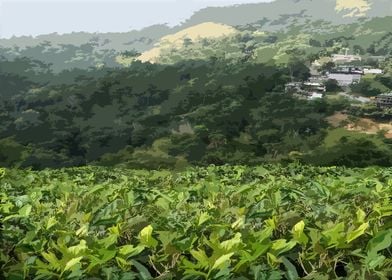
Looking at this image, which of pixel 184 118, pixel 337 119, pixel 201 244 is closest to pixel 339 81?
pixel 337 119

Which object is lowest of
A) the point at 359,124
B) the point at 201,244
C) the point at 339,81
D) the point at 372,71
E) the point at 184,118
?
the point at 339,81

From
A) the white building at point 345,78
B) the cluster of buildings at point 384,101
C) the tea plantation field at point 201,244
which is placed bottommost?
the white building at point 345,78

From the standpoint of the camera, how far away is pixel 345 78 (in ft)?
285

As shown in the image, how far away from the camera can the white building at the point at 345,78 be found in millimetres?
85062

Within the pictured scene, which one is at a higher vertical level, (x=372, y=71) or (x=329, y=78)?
(x=329, y=78)

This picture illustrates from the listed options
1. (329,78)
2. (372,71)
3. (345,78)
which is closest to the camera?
(329,78)

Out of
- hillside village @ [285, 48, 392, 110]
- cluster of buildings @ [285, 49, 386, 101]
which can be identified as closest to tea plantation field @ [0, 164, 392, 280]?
hillside village @ [285, 48, 392, 110]

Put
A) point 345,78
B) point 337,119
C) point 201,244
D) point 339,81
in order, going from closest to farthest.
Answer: point 201,244, point 337,119, point 339,81, point 345,78

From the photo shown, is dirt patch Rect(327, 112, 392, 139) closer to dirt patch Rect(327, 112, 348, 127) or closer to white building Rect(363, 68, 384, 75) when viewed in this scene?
dirt patch Rect(327, 112, 348, 127)

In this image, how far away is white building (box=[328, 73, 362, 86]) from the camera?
85062 millimetres

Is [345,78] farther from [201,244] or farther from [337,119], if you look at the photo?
[201,244]

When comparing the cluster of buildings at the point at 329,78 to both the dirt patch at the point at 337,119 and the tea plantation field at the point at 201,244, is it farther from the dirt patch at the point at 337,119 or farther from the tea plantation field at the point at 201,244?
the tea plantation field at the point at 201,244

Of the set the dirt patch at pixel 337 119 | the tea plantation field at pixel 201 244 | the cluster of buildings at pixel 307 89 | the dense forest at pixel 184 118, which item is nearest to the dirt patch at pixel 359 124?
the dirt patch at pixel 337 119

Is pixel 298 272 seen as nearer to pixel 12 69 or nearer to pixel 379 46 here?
pixel 12 69
